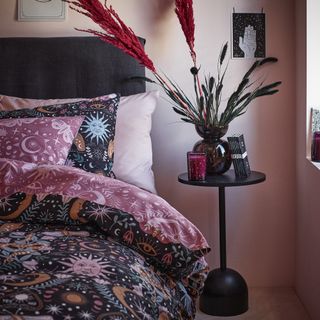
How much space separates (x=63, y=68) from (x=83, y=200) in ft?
3.91

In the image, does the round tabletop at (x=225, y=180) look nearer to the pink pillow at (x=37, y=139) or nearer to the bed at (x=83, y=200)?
the bed at (x=83, y=200)

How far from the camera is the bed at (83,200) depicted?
1.50m

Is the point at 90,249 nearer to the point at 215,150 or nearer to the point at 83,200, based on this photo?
the point at 83,200

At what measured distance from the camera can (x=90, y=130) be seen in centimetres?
264

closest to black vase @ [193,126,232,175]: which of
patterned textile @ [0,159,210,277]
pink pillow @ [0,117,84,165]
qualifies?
pink pillow @ [0,117,84,165]

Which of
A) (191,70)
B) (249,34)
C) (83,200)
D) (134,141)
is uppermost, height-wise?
(249,34)

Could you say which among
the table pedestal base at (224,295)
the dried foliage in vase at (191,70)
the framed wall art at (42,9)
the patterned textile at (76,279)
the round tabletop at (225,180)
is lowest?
the table pedestal base at (224,295)

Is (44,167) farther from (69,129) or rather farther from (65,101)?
(65,101)

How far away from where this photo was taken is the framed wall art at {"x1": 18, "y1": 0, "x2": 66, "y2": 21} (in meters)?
3.11

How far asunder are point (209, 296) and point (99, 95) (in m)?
1.07

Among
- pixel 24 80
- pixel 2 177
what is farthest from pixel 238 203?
pixel 2 177

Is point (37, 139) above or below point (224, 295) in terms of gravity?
above

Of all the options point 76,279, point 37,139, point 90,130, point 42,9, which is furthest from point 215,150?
point 76,279

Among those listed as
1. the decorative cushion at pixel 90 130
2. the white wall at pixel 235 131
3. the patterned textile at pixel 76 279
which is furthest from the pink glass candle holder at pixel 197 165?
the patterned textile at pixel 76 279
